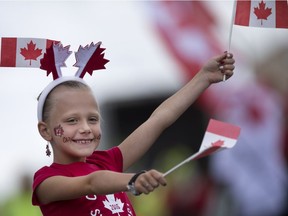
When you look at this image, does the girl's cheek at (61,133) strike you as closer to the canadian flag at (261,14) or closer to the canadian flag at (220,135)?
Answer: the canadian flag at (220,135)

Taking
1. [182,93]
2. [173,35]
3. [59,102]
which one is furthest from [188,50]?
[59,102]

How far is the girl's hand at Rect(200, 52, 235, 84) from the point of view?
2.94 m

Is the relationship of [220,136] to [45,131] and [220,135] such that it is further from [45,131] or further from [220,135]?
[45,131]

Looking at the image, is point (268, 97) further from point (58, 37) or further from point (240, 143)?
point (58, 37)

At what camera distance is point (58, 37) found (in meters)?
5.11

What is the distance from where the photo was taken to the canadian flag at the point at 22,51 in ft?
10.8

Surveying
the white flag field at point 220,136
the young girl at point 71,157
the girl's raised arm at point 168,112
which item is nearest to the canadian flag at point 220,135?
the white flag field at point 220,136

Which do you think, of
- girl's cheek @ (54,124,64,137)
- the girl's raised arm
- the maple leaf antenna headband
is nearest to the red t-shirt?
girl's cheek @ (54,124,64,137)

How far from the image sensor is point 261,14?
314 centimetres

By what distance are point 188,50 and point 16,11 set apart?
3.51ft

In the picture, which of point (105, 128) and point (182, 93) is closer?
point (182, 93)

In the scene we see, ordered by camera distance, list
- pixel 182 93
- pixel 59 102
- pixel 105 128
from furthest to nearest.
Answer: pixel 105 128 < pixel 182 93 < pixel 59 102

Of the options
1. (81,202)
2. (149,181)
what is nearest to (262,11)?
(81,202)

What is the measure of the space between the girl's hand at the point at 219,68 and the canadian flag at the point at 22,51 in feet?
2.18
